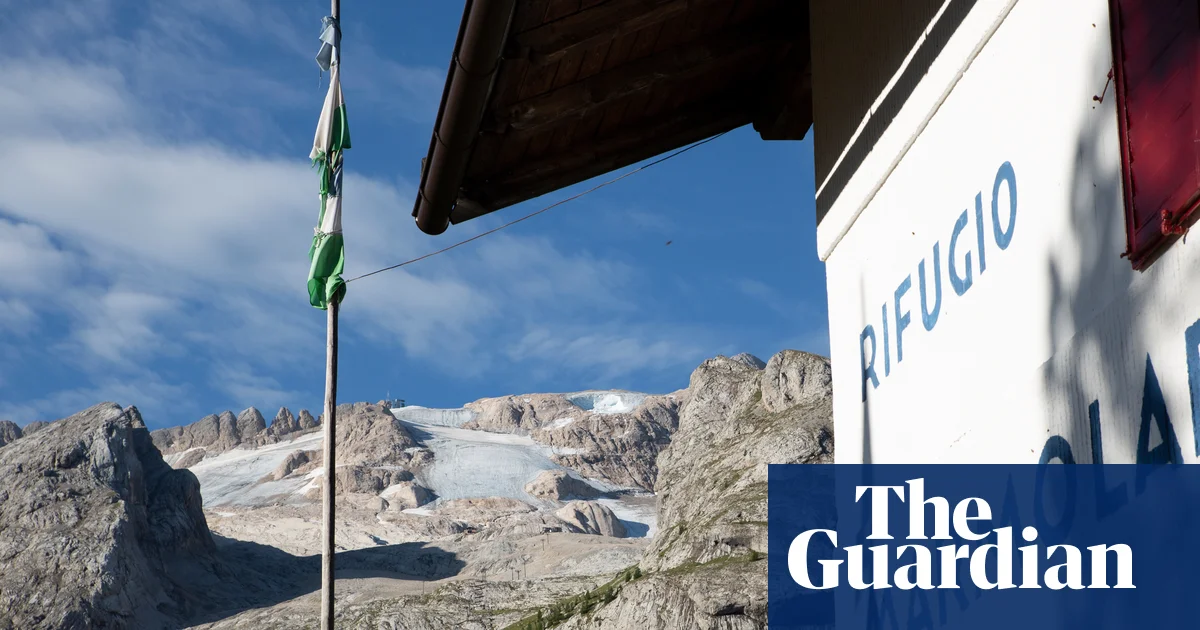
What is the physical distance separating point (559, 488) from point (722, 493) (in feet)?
288

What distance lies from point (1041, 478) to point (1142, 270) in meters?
1.05

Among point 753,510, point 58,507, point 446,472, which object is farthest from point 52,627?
point 446,472

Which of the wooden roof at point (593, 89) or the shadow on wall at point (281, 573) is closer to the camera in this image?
the wooden roof at point (593, 89)

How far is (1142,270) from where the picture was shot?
3.85m

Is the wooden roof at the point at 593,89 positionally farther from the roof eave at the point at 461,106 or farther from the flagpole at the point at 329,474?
the flagpole at the point at 329,474

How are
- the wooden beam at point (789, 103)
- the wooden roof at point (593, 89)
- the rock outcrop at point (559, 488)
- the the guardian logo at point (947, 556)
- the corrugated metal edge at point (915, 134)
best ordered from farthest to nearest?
the rock outcrop at point (559, 488)
the wooden beam at point (789, 103)
the wooden roof at point (593, 89)
the corrugated metal edge at point (915, 134)
the the guardian logo at point (947, 556)

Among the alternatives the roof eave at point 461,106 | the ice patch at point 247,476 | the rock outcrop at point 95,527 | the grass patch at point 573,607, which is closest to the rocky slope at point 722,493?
the grass patch at point 573,607

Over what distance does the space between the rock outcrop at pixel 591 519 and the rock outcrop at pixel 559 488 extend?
13.2m

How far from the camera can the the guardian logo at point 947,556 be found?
4289 mm

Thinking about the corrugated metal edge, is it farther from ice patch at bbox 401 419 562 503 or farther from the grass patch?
ice patch at bbox 401 419 562 503

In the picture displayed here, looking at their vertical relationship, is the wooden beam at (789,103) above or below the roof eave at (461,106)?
above

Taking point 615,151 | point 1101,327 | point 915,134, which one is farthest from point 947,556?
point 615,151

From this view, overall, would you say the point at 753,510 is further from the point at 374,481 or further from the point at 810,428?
the point at 374,481

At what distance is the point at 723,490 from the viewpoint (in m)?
75.2
